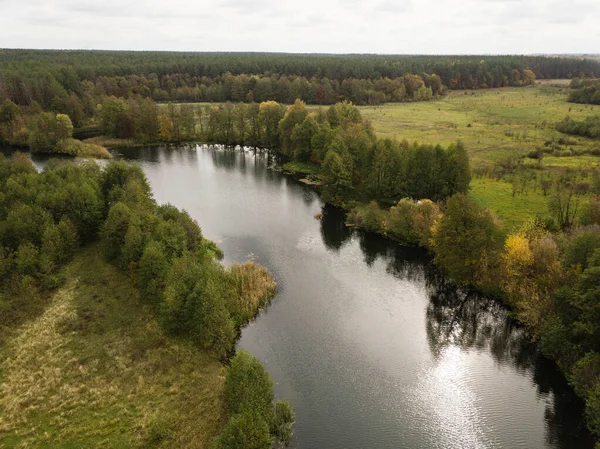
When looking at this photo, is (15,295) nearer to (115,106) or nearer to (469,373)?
(469,373)

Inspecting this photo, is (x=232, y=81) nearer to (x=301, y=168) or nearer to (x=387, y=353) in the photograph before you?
(x=301, y=168)

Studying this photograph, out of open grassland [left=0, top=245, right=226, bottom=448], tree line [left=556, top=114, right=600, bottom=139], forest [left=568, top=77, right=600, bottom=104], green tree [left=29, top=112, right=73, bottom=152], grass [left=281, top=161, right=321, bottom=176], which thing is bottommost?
open grassland [left=0, top=245, right=226, bottom=448]

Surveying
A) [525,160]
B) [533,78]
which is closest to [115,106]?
[525,160]

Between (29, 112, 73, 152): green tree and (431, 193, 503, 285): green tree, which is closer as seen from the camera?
(431, 193, 503, 285): green tree

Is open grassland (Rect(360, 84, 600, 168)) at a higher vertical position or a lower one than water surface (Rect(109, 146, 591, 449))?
higher

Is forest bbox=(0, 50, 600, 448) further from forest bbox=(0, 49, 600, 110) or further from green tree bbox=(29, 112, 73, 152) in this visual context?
forest bbox=(0, 49, 600, 110)

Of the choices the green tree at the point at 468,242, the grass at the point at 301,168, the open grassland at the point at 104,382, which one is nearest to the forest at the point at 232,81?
the grass at the point at 301,168

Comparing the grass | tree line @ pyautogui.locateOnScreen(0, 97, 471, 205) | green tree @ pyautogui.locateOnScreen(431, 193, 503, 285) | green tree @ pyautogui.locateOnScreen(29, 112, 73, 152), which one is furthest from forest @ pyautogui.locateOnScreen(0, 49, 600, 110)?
green tree @ pyautogui.locateOnScreen(431, 193, 503, 285)
